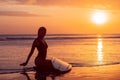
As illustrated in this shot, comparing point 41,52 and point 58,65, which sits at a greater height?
point 41,52

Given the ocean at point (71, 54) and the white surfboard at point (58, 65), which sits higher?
the white surfboard at point (58, 65)

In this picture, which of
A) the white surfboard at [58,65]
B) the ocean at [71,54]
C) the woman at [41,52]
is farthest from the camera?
the ocean at [71,54]

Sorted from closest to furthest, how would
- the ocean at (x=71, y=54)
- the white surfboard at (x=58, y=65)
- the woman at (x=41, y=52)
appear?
the woman at (x=41, y=52), the white surfboard at (x=58, y=65), the ocean at (x=71, y=54)

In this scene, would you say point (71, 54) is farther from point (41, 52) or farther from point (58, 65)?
point (41, 52)

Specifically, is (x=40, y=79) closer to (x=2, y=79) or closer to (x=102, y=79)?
(x=2, y=79)

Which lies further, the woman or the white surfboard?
the white surfboard

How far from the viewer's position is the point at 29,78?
12.1 metres

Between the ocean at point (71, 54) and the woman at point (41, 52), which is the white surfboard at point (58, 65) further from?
the ocean at point (71, 54)

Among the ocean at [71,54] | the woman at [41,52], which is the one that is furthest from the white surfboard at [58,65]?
the ocean at [71,54]

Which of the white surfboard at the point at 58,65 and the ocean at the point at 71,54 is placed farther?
the ocean at the point at 71,54

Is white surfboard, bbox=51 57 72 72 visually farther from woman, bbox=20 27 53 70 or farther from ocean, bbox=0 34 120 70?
ocean, bbox=0 34 120 70

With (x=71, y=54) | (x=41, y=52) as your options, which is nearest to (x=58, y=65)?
(x=41, y=52)

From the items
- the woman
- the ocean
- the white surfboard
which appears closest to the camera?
the woman

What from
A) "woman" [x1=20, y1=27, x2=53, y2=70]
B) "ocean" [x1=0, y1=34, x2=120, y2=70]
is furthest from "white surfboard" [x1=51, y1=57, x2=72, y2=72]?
"ocean" [x1=0, y1=34, x2=120, y2=70]
